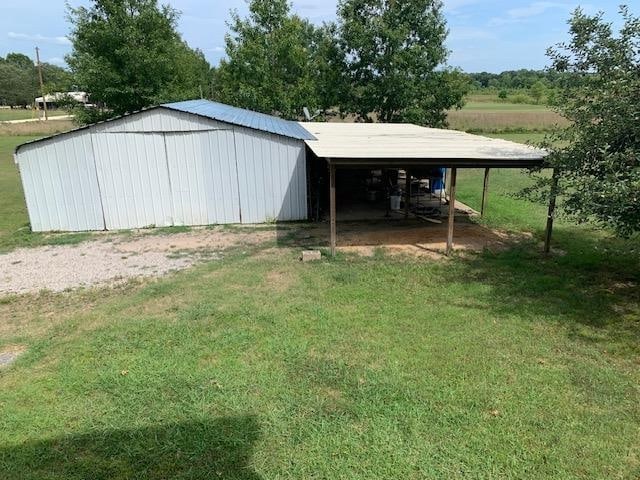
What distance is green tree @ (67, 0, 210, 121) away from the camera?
1745 centimetres

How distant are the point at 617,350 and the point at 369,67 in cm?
2041

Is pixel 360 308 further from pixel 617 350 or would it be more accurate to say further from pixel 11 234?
pixel 11 234

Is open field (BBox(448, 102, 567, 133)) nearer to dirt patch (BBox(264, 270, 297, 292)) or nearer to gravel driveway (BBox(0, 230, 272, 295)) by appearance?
gravel driveway (BBox(0, 230, 272, 295))

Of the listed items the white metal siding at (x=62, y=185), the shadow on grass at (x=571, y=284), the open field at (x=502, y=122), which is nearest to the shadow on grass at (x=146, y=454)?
the shadow on grass at (x=571, y=284)

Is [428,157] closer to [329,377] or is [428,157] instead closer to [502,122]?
[329,377]

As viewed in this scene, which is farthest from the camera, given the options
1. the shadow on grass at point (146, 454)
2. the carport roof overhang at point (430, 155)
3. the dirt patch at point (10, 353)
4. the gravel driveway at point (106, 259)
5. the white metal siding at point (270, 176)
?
the white metal siding at point (270, 176)

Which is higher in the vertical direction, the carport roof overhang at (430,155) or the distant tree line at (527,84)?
the distant tree line at (527,84)

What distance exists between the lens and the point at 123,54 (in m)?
17.4

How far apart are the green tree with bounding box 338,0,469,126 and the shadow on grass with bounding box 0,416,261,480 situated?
20.8m

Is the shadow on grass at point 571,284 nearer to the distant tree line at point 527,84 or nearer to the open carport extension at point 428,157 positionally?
the open carport extension at point 428,157

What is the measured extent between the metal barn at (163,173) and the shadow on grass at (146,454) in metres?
7.97

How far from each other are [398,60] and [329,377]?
20.0 m

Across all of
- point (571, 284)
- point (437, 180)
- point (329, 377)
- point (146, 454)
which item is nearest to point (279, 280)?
point (329, 377)

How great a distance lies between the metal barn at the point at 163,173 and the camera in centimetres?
1065
